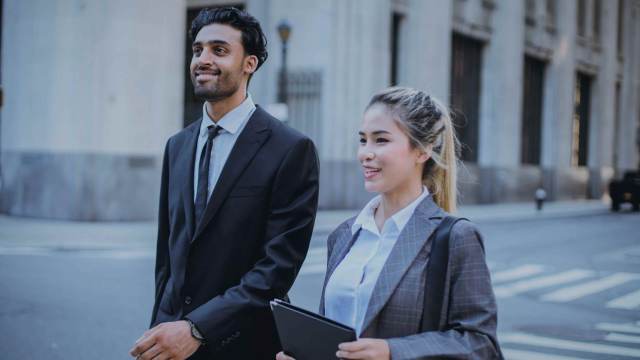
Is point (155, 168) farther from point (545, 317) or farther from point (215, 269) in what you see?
point (215, 269)

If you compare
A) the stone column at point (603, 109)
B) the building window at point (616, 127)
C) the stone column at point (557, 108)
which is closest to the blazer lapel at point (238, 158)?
the stone column at point (557, 108)

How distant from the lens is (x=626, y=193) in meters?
35.6

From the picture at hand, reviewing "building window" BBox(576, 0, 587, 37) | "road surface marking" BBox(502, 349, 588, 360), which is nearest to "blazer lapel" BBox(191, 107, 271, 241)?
"road surface marking" BBox(502, 349, 588, 360)

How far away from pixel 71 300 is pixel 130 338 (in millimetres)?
2073

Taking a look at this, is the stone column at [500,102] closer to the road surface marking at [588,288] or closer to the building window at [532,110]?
the building window at [532,110]

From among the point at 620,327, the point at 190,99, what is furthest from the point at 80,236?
the point at 190,99

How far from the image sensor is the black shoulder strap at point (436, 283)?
8.15 ft

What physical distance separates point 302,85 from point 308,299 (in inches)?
675

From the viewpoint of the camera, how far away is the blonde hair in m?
2.74

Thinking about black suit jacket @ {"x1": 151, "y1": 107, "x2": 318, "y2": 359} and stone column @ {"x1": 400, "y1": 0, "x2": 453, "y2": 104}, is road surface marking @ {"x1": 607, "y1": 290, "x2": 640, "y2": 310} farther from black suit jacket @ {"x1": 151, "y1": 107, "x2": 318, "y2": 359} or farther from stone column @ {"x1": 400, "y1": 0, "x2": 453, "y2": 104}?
stone column @ {"x1": 400, "y1": 0, "x2": 453, "y2": 104}

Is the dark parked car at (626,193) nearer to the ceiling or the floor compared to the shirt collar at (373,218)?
nearer to the floor

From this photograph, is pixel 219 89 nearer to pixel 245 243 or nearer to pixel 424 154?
pixel 245 243

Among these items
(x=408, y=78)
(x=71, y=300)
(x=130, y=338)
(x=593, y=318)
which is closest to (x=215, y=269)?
(x=130, y=338)

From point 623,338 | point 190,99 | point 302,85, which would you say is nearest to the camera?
point 623,338
